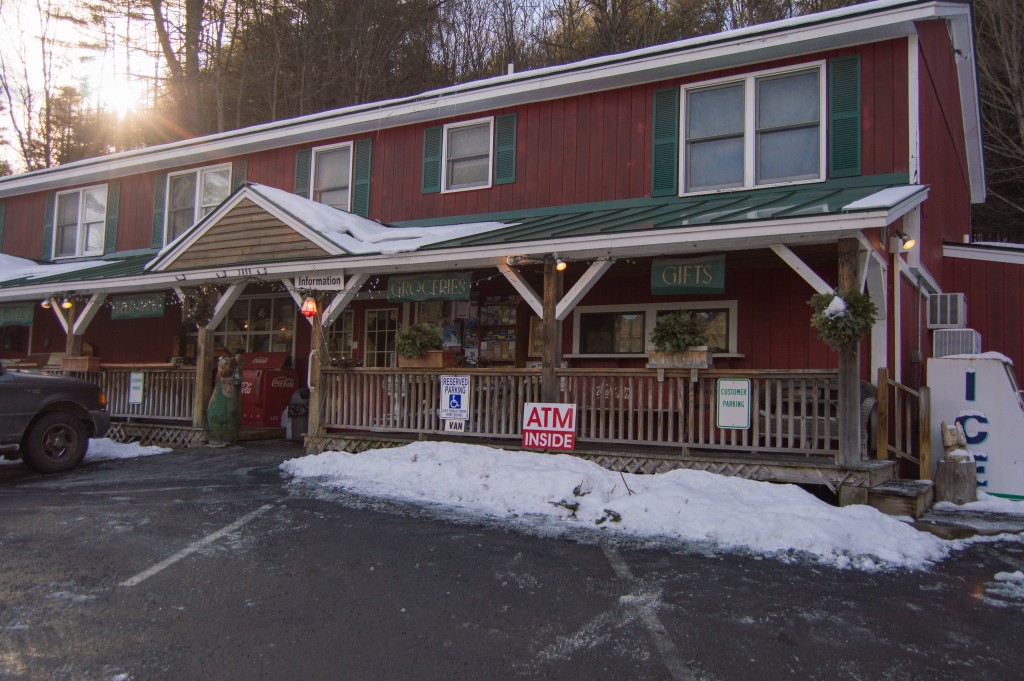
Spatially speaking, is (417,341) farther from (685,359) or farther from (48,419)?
(48,419)

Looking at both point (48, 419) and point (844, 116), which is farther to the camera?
point (844, 116)

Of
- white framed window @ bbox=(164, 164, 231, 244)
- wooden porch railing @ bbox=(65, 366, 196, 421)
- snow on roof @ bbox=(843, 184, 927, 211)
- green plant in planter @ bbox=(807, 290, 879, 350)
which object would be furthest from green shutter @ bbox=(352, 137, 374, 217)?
green plant in planter @ bbox=(807, 290, 879, 350)

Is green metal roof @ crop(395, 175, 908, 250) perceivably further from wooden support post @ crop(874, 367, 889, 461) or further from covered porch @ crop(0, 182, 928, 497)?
wooden support post @ crop(874, 367, 889, 461)

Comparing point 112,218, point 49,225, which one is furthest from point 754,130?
point 49,225

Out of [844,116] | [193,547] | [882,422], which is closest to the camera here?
[193,547]

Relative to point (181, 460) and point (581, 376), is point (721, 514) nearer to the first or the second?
point (581, 376)

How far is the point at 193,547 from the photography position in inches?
221

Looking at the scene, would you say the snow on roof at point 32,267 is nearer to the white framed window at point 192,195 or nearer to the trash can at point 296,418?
the white framed window at point 192,195

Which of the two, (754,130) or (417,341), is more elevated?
(754,130)

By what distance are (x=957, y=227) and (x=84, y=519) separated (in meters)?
14.2

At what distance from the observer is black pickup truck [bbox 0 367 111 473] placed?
28.5 ft

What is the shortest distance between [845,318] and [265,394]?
952 centimetres

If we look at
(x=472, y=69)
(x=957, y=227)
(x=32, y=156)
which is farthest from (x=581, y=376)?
(x=32, y=156)

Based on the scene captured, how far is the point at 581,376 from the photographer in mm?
8586
